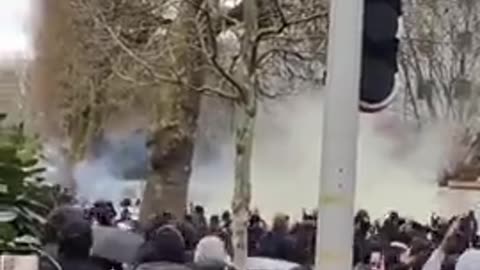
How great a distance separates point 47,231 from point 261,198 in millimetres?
1645

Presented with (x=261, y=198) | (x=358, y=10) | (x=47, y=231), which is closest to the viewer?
(x=358, y=10)

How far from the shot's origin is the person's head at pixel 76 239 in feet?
20.5

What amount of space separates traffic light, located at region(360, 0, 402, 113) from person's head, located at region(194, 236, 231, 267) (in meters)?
4.16

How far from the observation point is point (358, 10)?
10.0ft

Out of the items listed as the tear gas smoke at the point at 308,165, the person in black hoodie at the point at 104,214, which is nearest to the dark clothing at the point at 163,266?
the person in black hoodie at the point at 104,214

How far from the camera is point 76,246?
21.4ft

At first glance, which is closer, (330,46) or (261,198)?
(330,46)

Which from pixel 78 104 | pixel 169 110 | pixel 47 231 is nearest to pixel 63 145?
→ pixel 78 104

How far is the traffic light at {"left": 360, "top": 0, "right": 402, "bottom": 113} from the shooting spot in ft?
10.1

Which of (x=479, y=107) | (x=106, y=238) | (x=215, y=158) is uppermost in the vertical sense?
(x=479, y=107)

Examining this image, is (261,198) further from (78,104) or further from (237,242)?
(78,104)

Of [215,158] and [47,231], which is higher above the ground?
[215,158]

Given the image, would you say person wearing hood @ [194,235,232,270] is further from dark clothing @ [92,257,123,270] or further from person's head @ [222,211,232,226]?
dark clothing @ [92,257,123,270]

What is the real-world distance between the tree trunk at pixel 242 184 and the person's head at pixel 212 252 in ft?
0.33
